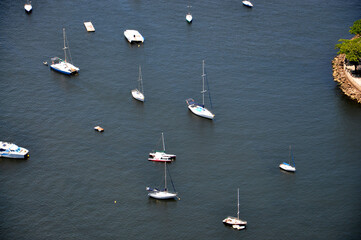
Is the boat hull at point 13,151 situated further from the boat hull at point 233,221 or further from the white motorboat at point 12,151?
the boat hull at point 233,221

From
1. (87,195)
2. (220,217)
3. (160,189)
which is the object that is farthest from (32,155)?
(220,217)

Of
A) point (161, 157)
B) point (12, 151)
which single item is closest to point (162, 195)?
point (161, 157)

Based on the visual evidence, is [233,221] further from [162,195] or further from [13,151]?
[13,151]

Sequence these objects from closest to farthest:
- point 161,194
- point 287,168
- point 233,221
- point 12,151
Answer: point 233,221, point 161,194, point 287,168, point 12,151

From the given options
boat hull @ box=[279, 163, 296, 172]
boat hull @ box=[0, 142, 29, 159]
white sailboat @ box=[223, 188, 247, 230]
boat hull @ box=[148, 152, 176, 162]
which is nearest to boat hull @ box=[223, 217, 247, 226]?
white sailboat @ box=[223, 188, 247, 230]

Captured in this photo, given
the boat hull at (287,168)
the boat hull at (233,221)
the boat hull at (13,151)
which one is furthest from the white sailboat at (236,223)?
the boat hull at (13,151)

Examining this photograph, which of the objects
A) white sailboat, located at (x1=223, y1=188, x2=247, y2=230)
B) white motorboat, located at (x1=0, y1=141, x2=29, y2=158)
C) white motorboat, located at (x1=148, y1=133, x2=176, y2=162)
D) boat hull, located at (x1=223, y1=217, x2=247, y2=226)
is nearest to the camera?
white sailboat, located at (x1=223, y1=188, x2=247, y2=230)

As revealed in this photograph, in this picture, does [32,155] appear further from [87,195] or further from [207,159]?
[207,159]

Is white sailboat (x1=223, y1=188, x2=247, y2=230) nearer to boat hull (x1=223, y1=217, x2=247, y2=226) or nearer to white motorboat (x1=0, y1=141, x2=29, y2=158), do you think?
boat hull (x1=223, y1=217, x2=247, y2=226)

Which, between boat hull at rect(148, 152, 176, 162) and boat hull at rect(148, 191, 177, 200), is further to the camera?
boat hull at rect(148, 152, 176, 162)
